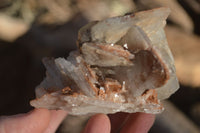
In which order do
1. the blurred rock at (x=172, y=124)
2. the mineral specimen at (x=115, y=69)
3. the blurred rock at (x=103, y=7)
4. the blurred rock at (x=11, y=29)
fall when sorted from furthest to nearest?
the blurred rock at (x=103, y=7), the blurred rock at (x=11, y=29), the blurred rock at (x=172, y=124), the mineral specimen at (x=115, y=69)

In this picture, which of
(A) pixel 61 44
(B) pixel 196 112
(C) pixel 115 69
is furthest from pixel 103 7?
(C) pixel 115 69

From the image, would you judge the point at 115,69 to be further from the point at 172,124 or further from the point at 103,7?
the point at 103,7

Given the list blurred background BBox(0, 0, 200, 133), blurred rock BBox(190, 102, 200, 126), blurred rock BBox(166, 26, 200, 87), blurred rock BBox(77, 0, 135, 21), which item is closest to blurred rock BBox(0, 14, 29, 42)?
blurred background BBox(0, 0, 200, 133)

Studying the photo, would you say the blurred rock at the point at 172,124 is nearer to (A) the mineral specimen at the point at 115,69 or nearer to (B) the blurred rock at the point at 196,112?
(B) the blurred rock at the point at 196,112

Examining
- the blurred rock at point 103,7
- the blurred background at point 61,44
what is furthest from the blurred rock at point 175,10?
the blurred rock at point 103,7

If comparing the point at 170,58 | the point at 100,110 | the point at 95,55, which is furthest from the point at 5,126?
the point at 170,58

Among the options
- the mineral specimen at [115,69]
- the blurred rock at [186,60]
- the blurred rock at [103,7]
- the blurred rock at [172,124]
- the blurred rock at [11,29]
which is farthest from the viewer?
the blurred rock at [103,7]

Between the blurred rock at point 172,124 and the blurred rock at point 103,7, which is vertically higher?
the blurred rock at point 103,7
